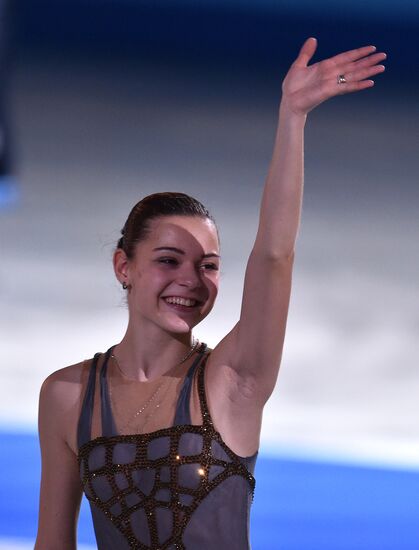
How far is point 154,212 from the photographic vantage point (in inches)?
84.8

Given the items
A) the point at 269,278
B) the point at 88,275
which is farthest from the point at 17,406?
the point at 269,278

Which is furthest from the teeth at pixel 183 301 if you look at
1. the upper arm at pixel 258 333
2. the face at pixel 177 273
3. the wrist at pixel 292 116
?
the wrist at pixel 292 116

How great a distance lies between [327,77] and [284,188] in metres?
0.20

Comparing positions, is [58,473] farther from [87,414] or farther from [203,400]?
[203,400]

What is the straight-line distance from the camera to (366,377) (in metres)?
5.05

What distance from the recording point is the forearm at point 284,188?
70.9 inches

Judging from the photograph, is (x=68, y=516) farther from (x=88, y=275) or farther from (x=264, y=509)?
(x=88, y=275)

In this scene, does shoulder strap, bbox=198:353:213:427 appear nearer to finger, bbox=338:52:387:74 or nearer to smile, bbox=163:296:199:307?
smile, bbox=163:296:199:307

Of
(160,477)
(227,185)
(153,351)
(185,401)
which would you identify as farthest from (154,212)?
(227,185)

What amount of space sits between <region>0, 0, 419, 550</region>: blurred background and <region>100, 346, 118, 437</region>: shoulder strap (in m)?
2.76

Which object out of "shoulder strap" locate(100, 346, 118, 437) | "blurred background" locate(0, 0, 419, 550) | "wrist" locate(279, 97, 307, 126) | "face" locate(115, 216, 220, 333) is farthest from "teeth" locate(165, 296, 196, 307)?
"blurred background" locate(0, 0, 419, 550)

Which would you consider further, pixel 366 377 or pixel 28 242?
pixel 28 242

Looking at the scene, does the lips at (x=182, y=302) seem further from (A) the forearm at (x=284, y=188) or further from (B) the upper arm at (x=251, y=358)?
(A) the forearm at (x=284, y=188)

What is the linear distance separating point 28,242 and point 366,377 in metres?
1.83
